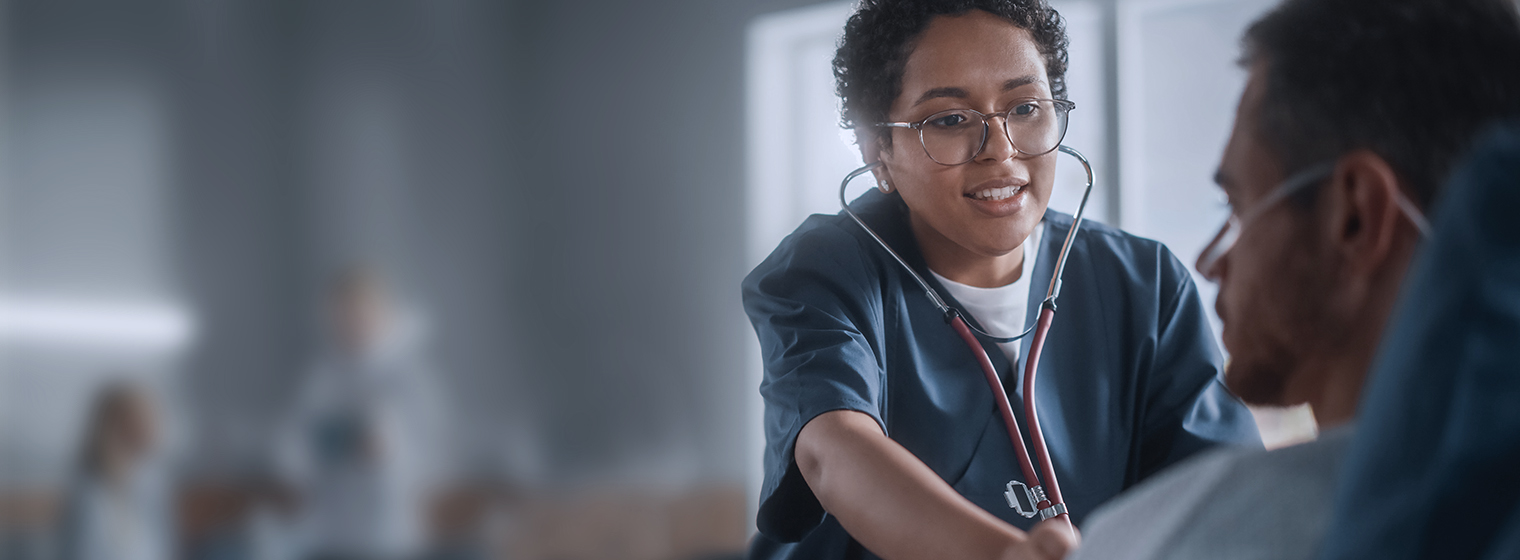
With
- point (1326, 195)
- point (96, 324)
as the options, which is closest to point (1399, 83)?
point (1326, 195)

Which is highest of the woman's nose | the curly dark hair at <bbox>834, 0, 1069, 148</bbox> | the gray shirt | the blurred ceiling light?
the curly dark hair at <bbox>834, 0, 1069, 148</bbox>

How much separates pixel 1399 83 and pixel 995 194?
41cm

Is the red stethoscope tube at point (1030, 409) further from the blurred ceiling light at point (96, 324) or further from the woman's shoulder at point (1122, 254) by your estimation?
the blurred ceiling light at point (96, 324)

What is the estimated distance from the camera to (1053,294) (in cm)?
82

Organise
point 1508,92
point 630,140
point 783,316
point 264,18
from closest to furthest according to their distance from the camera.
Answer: point 1508,92 → point 783,316 → point 264,18 → point 630,140

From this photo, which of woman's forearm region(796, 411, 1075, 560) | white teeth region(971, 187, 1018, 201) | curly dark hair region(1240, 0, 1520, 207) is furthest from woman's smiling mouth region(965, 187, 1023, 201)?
curly dark hair region(1240, 0, 1520, 207)

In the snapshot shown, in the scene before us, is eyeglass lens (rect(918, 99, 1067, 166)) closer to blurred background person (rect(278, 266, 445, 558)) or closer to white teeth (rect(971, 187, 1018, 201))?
white teeth (rect(971, 187, 1018, 201))

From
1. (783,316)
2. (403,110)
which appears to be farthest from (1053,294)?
(403,110)

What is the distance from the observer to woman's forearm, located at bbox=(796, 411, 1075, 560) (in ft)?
1.91

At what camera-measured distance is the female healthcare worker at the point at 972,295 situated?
78 cm

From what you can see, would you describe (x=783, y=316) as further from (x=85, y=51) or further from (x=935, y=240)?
(x=85, y=51)

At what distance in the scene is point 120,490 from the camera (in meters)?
0.85

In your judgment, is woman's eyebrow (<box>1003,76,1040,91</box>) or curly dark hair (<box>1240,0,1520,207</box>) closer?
curly dark hair (<box>1240,0,1520,207</box>)

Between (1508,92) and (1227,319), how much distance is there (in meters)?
0.16
